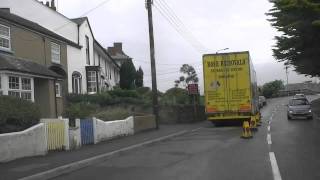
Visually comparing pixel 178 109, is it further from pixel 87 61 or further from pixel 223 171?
pixel 223 171

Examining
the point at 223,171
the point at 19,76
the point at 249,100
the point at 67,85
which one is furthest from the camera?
the point at 67,85

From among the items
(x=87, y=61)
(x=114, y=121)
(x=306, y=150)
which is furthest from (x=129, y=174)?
(x=87, y=61)

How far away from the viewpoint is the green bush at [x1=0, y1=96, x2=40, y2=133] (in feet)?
58.6

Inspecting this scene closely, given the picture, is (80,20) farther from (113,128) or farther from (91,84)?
(113,128)

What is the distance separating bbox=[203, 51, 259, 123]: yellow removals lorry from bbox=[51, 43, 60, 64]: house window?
32.3 ft

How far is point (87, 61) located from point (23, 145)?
29187mm

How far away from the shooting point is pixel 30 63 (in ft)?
97.0

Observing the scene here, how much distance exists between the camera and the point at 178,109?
44.1 metres

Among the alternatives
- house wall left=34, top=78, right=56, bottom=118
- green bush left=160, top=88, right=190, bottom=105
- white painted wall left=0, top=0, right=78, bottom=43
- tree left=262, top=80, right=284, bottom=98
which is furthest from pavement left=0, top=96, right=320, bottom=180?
tree left=262, top=80, right=284, bottom=98

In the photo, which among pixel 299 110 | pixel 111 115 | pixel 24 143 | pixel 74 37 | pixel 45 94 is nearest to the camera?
pixel 24 143

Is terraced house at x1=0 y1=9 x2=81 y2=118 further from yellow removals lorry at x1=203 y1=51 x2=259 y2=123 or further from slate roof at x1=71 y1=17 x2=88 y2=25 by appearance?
yellow removals lorry at x1=203 y1=51 x2=259 y2=123

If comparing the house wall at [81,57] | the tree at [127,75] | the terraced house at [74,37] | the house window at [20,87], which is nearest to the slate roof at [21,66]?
the house window at [20,87]

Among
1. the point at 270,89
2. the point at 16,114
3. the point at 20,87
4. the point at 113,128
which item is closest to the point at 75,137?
the point at 16,114

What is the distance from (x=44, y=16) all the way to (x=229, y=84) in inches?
652
